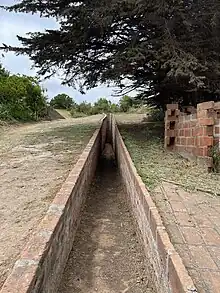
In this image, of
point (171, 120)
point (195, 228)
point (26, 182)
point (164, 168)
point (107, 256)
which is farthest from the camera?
point (171, 120)

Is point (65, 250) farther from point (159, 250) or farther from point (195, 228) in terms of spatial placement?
point (195, 228)

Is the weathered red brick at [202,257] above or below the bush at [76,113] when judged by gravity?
below

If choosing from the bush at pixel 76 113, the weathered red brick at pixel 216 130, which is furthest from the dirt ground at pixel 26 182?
the bush at pixel 76 113

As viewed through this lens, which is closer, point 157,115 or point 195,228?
point 195,228

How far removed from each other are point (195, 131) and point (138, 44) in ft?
11.0

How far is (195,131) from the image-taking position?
275 inches

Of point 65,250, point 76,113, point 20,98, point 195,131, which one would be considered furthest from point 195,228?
point 76,113

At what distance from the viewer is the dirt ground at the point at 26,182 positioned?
334 centimetres

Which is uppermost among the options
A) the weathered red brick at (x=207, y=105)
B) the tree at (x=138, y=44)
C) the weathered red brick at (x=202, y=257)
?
the tree at (x=138, y=44)

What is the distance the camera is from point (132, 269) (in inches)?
150

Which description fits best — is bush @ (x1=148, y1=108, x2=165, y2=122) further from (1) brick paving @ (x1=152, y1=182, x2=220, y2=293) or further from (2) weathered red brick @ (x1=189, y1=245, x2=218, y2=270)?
(2) weathered red brick @ (x1=189, y1=245, x2=218, y2=270)

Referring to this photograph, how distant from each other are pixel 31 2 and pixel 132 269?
8.02m

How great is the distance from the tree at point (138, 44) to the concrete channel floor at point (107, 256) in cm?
350

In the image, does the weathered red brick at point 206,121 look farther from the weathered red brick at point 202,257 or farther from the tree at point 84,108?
the tree at point 84,108
